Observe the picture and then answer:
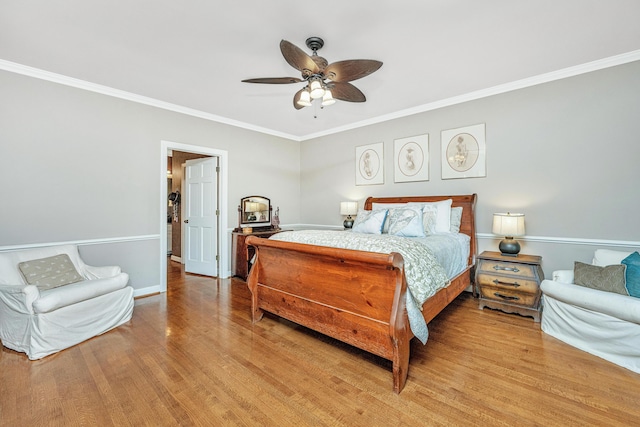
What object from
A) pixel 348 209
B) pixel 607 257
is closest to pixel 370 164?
pixel 348 209

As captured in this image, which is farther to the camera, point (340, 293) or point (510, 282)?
point (510, 282)

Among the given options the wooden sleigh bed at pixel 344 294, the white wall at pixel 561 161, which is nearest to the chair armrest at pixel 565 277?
the white wall at pixel 561 161

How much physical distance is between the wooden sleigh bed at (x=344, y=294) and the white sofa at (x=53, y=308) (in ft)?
4.48

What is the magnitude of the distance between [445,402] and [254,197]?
415 cm

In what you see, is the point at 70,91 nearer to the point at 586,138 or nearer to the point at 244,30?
the point at 244,30

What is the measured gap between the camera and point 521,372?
2.00m

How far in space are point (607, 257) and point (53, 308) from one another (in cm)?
496

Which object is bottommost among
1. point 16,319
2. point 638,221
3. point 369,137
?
point 16,319

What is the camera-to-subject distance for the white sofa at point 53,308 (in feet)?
7.29

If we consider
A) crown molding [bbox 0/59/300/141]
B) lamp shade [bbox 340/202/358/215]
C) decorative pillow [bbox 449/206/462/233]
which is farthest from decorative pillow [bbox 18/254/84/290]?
decorative pillow [bbox 449/206/462/233]

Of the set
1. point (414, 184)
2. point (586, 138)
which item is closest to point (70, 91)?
point (414, 184)

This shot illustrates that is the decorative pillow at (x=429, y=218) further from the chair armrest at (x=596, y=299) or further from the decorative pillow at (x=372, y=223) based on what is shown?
the chair armrest at (x=596, y=299)

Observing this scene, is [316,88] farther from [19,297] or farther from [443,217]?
[19,297]

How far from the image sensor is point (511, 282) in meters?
2.95
